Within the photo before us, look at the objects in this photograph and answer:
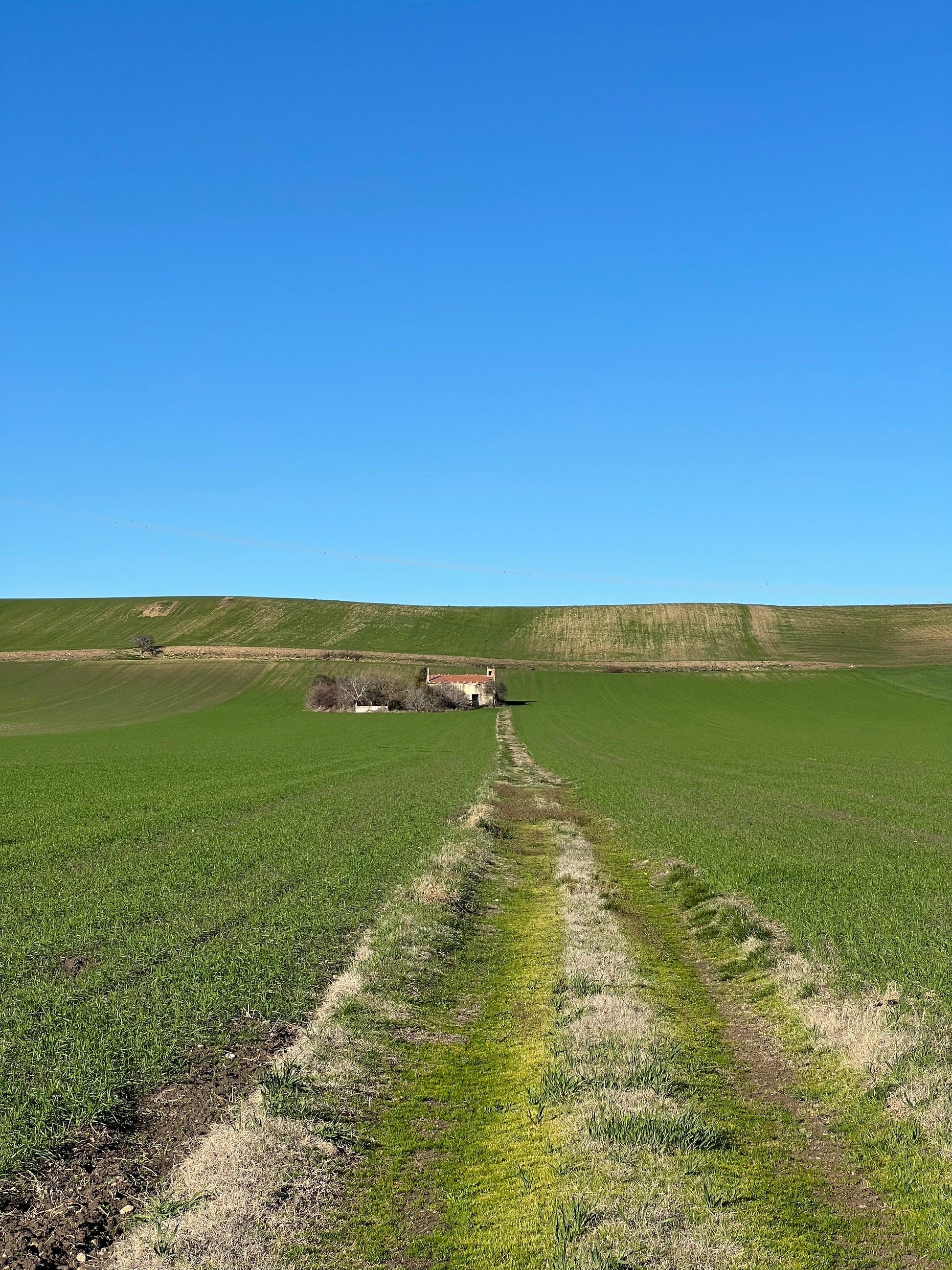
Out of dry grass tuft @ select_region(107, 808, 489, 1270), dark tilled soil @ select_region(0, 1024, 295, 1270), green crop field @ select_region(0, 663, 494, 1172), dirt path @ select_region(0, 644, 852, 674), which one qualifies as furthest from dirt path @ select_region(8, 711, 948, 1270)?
dirt path @ select_region(0, 644, 852, 674)

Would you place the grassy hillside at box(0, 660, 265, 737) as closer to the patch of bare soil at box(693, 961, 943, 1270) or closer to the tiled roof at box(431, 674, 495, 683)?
the tiled roof at box(431, 674, 495, 683)

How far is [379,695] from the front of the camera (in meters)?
106

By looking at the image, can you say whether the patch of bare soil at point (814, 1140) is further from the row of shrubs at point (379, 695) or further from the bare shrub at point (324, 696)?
the bare shrub at point (324, 696)

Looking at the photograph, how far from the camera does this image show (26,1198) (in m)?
6.60

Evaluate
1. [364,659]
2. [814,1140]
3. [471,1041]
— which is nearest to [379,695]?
[364,659]

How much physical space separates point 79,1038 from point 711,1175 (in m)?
6.34

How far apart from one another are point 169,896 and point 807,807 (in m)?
21.2

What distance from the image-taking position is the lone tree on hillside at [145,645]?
138 meters

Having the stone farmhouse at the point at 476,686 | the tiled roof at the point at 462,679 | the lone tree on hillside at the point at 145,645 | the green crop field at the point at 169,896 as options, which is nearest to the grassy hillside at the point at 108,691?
the lone tree on hillside at the point at 145,645

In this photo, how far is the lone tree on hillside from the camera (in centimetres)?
13838

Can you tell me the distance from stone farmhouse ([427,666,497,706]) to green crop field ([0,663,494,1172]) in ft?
205

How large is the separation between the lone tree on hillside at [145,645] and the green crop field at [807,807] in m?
75.9

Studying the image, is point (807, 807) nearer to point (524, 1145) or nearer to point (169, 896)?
point (169, 896)

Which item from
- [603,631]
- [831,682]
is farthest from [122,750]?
[603,631]
